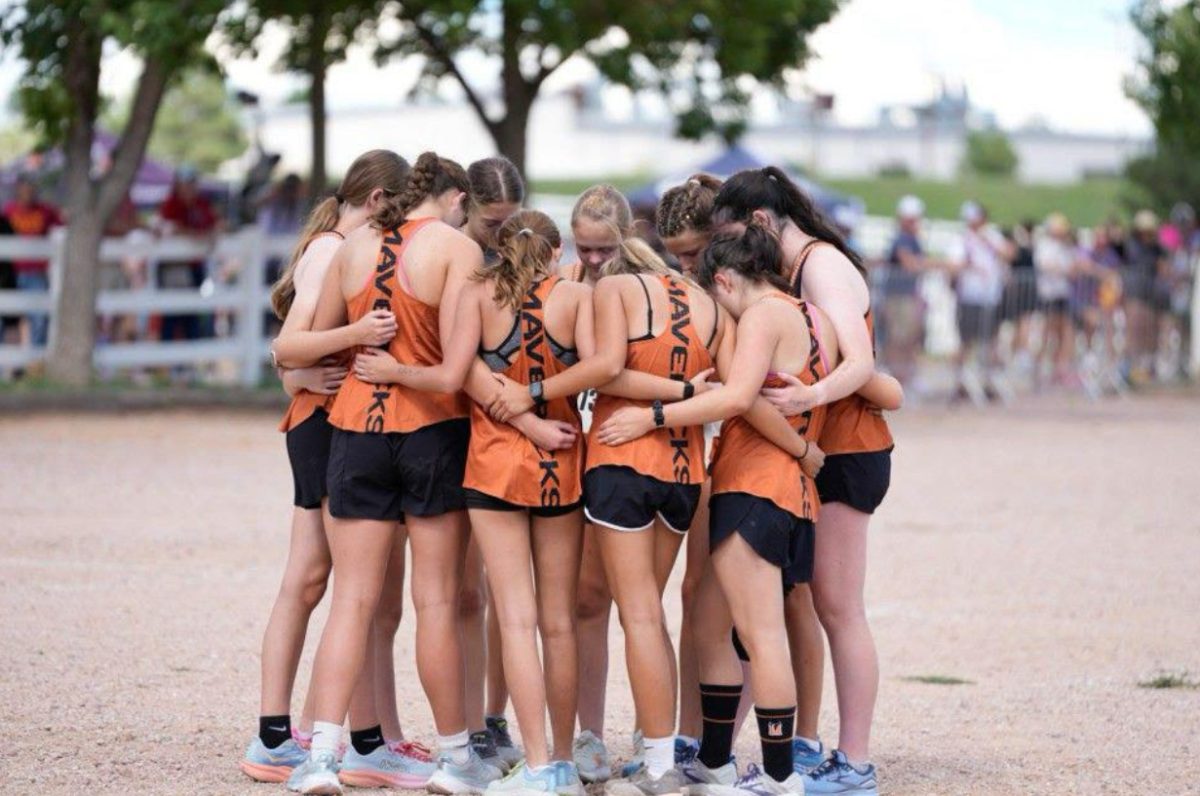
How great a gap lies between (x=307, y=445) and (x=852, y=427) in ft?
5.69

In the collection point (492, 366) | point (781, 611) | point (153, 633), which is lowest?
point (153, 633)

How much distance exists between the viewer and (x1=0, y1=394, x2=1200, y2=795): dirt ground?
22.3ft

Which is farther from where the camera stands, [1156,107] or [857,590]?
[1156,107]

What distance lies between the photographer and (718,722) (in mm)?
6156

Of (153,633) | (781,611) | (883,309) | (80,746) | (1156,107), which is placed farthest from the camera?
(1156,107)

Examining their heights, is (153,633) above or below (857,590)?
below

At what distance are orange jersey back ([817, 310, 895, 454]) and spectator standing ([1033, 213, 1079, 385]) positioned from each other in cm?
1732

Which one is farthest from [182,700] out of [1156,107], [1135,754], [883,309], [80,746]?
[1156,107]

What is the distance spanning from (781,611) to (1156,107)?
22.4 metres

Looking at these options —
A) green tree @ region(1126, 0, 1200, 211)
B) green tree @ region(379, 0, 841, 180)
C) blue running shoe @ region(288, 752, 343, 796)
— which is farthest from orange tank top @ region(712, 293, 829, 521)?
green tree @ region(1126, 0, 1200, 211)

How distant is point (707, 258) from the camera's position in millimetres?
6160

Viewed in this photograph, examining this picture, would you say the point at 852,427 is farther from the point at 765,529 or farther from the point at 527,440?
the point at 527,440

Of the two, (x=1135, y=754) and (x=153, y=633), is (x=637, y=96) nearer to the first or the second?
(x=153, y=633)

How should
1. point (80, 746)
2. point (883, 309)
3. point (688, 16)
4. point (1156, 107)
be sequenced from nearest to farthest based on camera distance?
point (80, 746) → point (688, 16) → point (883, 309) → point (1156, 107)
